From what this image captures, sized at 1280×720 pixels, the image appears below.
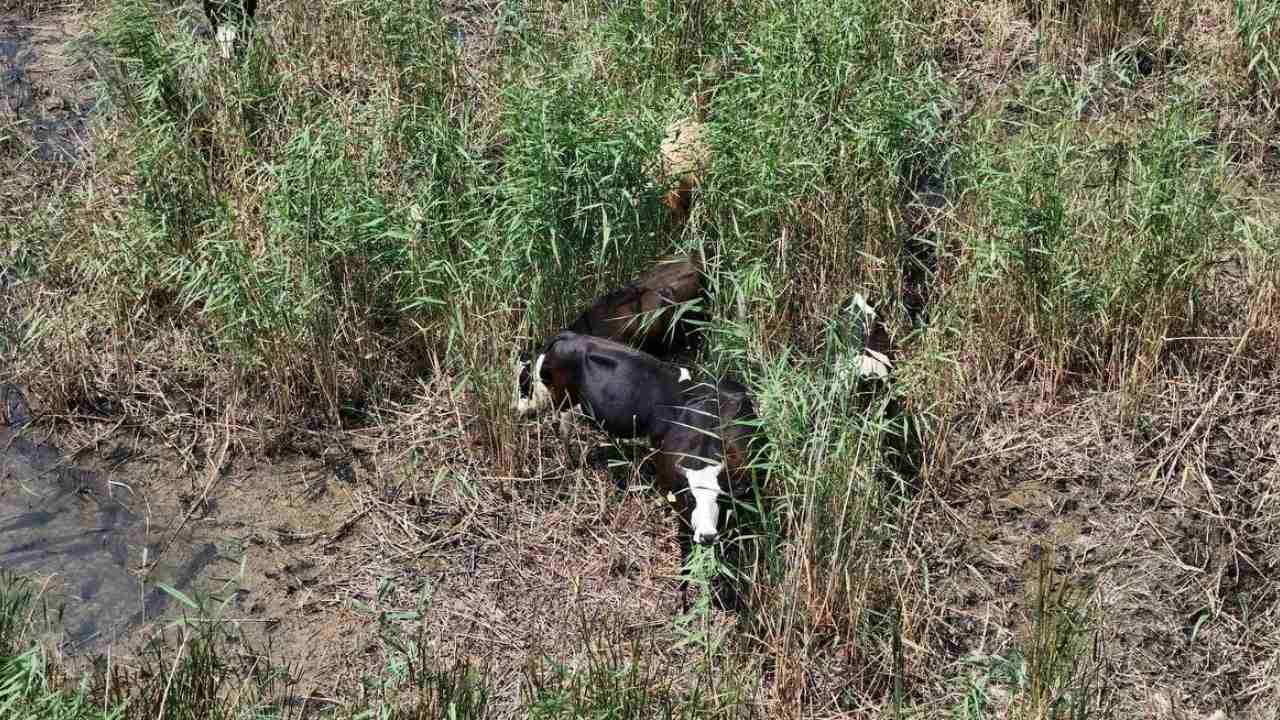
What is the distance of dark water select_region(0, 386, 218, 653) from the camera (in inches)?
198

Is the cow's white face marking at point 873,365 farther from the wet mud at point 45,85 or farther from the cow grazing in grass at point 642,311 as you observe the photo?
the wet mud at point 45,85

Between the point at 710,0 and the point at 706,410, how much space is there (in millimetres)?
2820

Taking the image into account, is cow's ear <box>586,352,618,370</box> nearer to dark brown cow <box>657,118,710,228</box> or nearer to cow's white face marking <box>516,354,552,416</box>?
cow's white face marking <box>516,354,552,416</box>

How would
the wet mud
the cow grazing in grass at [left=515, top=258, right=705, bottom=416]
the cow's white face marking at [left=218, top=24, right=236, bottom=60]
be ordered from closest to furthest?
1. the cow grazing in grass at [left=515, top=258, right=705, bottom=416]
2. the cow's white face marking at [left=218, top=24, right=236, bottom=60]
3. the wet mud

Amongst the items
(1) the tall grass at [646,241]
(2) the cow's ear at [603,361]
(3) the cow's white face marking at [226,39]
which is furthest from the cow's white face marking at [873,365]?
(3) the cow's white face marking at [226,39]

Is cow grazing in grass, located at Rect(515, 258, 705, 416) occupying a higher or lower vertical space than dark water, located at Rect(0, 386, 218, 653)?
higher

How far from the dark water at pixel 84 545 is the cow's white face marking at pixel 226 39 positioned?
218 centimetres

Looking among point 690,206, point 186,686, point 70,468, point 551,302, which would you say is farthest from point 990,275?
point 70,468

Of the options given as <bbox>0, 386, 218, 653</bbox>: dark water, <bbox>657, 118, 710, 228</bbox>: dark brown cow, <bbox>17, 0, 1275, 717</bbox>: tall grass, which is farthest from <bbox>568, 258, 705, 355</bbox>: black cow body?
<bbox>0, 386, 218, 653</bbox>: dark water

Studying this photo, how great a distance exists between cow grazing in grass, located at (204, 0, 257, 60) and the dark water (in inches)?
88.4

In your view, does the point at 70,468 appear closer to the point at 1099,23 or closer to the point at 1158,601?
the point at 1158,601

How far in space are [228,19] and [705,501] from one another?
13.2ft

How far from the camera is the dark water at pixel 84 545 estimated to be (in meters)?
5.02

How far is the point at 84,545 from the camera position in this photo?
5.34 metres
